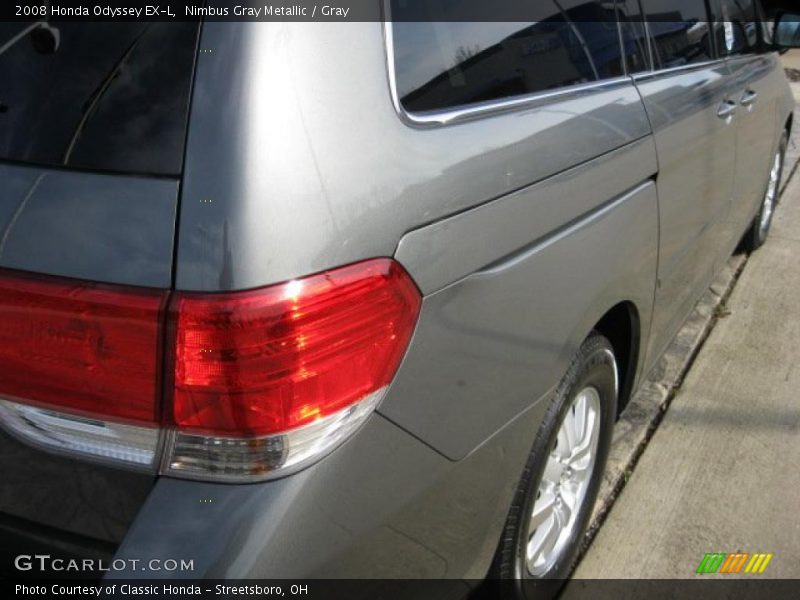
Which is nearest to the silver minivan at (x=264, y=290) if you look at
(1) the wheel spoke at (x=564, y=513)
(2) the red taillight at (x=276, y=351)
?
(2) the red taillight at (x=276, y=351)

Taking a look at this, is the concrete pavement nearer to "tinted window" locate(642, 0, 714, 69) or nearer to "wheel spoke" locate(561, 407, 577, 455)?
"wheel spoke" locate(561, 407, 577, 455)

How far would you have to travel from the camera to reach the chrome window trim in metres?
1.41

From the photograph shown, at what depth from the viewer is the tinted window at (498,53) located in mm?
1501

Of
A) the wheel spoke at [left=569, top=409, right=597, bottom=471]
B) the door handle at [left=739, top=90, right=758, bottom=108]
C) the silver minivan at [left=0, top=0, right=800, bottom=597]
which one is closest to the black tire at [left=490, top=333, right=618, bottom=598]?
the wheel spoke at [left=569, top=409, right=597, bottom=471]

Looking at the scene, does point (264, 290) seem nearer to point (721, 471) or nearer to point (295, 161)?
point (295, 161)

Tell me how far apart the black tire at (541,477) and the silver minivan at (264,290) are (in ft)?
0.75

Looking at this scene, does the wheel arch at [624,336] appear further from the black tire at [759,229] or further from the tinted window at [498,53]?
the black tire at [759,229]

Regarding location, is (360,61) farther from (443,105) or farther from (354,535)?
(354,535)

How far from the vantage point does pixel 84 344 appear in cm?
124

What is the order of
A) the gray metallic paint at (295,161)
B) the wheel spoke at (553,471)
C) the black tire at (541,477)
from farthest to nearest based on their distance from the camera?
the wheel spoke at (553,471)
the black tire at (541,477)
the gray metallic paint at (295,161)

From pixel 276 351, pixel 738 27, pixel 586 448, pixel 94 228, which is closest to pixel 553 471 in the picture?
pixel 586 448

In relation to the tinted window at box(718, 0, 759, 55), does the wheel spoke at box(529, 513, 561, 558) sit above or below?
below

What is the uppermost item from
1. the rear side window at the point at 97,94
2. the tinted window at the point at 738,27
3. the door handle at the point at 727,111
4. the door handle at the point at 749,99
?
the rear side window at the point at 97,94

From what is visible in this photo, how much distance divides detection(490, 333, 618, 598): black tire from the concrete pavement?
0.24 metres
